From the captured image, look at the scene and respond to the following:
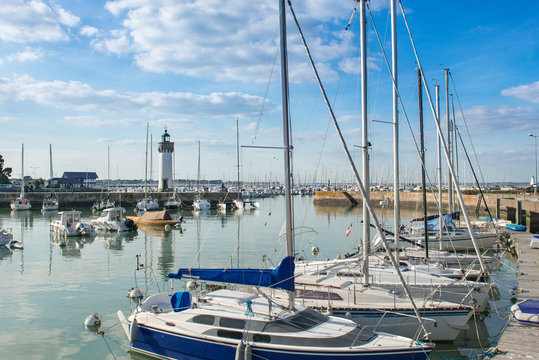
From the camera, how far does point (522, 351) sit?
1077 centimetres

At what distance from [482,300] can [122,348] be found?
12.6 m

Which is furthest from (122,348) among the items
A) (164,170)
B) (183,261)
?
(164,170)

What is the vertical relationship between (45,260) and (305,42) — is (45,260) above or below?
below

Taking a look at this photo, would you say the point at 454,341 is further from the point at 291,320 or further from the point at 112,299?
the point at 112,299

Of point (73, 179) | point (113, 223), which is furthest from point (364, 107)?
point (73, 179)

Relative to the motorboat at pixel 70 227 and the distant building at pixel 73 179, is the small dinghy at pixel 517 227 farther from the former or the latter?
the distant building at pixel 73 179

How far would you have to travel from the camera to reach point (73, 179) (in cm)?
12494

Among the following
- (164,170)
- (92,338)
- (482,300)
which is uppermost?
(164,170)

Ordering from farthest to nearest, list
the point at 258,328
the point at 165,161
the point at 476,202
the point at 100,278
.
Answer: the point at 165,161 → the point at 476,202 → the point at 100,278 → the point at 258,328

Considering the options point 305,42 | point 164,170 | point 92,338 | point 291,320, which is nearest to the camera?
point 291,320

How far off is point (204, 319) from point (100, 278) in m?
14.6

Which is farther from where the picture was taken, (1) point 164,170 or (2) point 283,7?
(1) point 164,170

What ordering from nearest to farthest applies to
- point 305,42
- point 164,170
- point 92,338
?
1. point 305,42
2. point 92,338
3. point 164,170

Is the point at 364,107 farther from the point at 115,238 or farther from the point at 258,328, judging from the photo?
the point at 115,238
